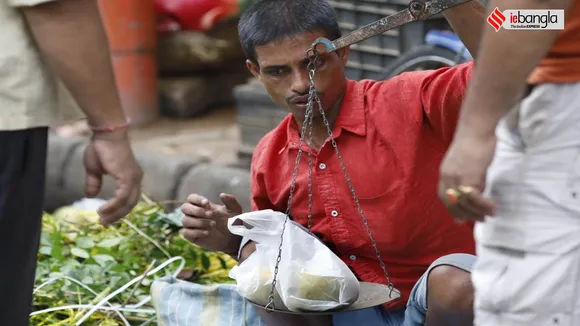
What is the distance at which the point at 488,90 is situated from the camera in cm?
188

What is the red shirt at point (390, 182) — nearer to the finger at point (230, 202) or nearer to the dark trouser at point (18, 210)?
the finger at point (230, 202)

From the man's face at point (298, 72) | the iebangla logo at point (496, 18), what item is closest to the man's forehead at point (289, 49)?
the man's face at point (298, 72)

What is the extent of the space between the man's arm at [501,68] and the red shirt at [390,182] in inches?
30.2

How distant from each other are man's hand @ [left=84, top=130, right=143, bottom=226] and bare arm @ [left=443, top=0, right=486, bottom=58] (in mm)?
824

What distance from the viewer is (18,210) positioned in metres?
2.31

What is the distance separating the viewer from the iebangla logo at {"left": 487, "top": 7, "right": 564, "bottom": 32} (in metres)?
1.84

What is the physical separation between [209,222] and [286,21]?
1.97 ft

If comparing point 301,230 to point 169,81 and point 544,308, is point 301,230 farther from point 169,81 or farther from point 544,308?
point 169,81

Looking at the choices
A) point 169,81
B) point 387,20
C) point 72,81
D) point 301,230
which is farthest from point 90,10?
point 169,81

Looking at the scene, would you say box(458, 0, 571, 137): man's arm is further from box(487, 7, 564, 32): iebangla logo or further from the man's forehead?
the man's forehead

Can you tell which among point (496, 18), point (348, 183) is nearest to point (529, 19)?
point (496, 18)

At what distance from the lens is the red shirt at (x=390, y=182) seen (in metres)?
2.74

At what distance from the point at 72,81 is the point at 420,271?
3.61 feet

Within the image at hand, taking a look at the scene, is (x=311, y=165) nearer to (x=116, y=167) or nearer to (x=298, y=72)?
(x=298, y=72)
